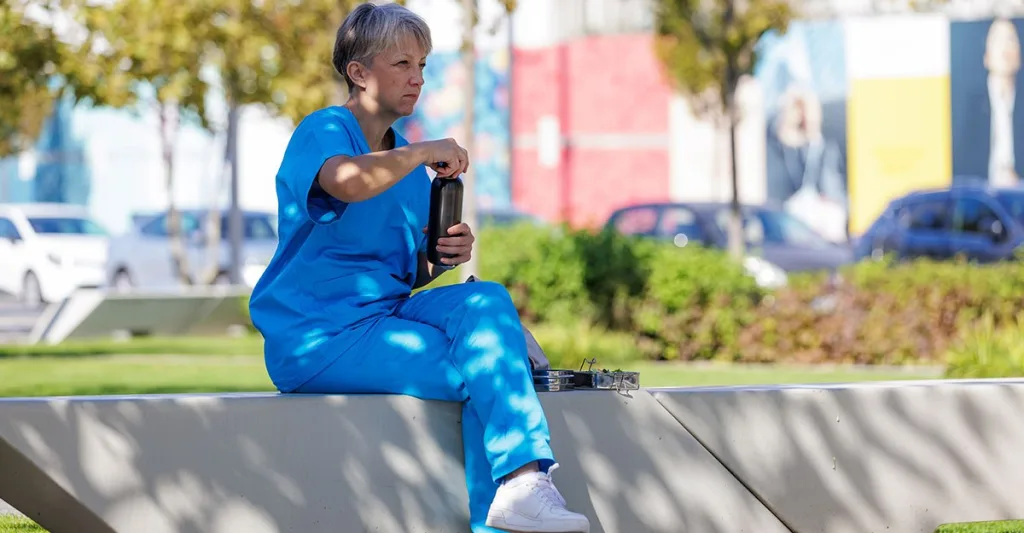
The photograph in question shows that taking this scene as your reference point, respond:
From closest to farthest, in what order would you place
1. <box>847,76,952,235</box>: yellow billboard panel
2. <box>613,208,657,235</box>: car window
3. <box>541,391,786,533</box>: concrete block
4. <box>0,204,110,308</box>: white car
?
<box>541,391,786,533</box>: concrete block < <box>613,208,657,235</box>: car window < <box>0,204,110,308</box>: white car < <box>847,76,952,235</box>: yellow billboard panel

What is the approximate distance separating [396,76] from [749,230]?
1598 centimetres

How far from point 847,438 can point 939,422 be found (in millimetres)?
289

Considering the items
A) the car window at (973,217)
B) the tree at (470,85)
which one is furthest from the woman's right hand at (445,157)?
the car window at (973,217)

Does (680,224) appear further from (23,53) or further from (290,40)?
(23,53)

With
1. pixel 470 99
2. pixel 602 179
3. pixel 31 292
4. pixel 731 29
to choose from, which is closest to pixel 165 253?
pixel 31 292

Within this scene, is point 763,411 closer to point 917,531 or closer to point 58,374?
point 917,531

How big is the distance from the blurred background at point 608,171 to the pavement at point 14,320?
0.47ft

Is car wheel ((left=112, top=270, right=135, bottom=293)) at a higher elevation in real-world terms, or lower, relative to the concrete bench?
lower

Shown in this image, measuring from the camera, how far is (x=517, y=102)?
105 feet

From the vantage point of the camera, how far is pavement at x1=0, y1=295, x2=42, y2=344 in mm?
17328

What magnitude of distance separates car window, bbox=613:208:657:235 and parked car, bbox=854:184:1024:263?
2.55 meters

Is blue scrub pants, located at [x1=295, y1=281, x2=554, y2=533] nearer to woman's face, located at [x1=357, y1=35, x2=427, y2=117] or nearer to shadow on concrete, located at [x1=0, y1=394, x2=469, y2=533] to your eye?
shadow on concrete, located at [x1=0, y1=394, x2=469, y2=533]

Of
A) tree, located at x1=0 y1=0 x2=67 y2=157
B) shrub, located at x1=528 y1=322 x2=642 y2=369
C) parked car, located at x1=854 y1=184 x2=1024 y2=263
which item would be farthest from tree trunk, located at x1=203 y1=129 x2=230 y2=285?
shrub, located at x1=528 y1=322 x2=642 y2=369

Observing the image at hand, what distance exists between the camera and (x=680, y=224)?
63.6ft
